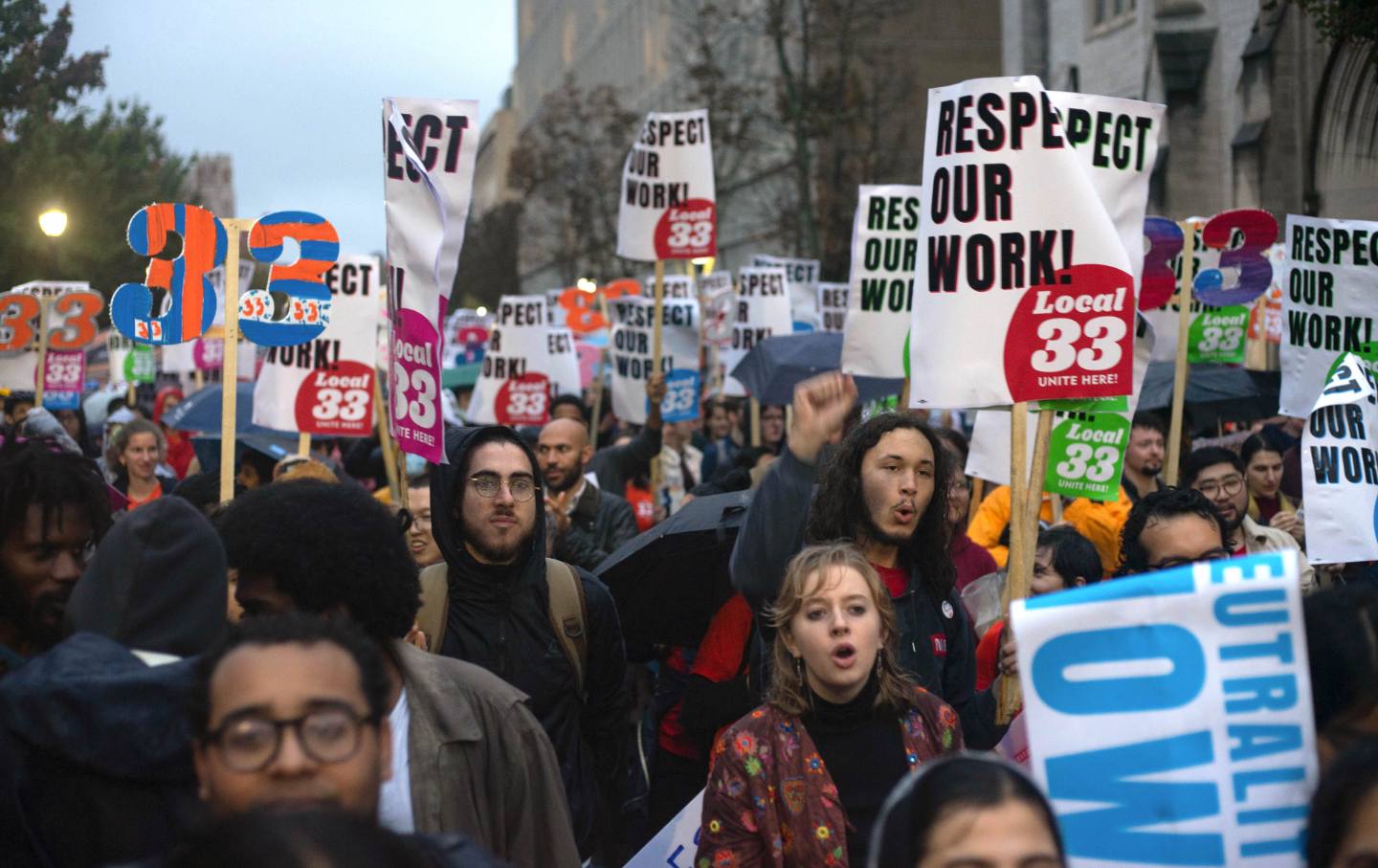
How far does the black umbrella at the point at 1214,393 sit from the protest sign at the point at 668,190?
130 inches

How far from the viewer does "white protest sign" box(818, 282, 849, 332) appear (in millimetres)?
18578

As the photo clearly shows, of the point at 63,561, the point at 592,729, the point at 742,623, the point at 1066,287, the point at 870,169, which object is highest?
the point at 870,169

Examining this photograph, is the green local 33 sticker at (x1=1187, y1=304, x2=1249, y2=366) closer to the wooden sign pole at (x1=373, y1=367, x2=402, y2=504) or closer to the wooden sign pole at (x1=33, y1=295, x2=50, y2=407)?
the wooden sign pole at (x1=373, y1=367, x2=402, y2=504)

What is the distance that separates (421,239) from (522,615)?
69.3 inches

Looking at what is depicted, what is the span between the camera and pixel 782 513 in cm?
388

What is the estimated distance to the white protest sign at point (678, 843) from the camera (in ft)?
14.5

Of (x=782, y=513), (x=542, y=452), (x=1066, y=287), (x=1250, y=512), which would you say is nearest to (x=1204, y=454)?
(x=1250, y=512)

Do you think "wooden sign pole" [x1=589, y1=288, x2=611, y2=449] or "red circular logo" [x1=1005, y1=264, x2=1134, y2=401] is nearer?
A: "red circular logo" [x1=1005, y1=264, x2=1134, y2=401]

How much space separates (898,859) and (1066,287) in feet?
11.2

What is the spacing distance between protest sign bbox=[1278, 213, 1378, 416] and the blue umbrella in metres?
6.47

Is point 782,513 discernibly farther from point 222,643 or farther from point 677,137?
point 677,137

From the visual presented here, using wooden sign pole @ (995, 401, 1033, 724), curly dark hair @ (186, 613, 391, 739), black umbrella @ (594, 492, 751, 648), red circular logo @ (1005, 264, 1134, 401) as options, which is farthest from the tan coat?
curly dark hair @ (186, 613, 391, 739)

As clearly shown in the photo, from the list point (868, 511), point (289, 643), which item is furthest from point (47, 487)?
point (868, 511)

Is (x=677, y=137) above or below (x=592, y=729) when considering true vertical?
above
